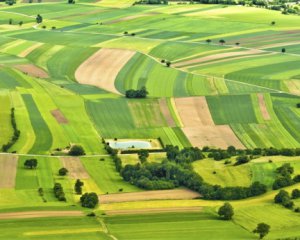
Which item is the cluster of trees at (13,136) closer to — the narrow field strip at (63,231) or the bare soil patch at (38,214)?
the bare soil patch at (38,214)

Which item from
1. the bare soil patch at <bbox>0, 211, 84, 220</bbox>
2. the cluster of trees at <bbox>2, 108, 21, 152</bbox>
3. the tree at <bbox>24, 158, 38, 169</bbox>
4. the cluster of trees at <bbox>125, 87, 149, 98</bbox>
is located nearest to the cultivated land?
the bare soil patch at <bbox>0, 211, 84, 220</bbox>

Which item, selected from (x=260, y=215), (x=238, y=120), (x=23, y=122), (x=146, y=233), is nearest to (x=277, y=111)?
(x=238, y=120)

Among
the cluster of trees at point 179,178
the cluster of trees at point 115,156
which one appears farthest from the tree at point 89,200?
the cluster of trees at point 115,156

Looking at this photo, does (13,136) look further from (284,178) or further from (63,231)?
(284,178)

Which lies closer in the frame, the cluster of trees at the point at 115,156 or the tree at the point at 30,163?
the tree at the point at 30,163

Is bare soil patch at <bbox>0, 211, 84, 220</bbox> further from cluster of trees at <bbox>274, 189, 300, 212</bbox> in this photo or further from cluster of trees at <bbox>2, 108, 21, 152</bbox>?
cluster of trees at <bbox>2, 108, 21, 152</bbox>
